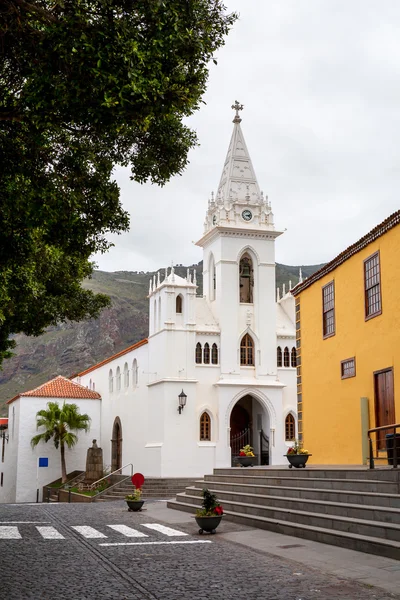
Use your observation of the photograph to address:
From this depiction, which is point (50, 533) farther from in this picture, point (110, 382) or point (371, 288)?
point (110, 382)

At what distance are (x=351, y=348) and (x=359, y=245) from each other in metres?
2.78

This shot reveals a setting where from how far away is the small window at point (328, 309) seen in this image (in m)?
20.3

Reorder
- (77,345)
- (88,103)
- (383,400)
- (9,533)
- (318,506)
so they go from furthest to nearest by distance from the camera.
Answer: (77,345)
(383,400)
(9,533)
(318,506)
(88,103)

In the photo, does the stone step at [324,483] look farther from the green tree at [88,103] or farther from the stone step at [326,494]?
the green tree at [88,103]

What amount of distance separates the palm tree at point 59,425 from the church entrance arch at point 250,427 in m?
10.1

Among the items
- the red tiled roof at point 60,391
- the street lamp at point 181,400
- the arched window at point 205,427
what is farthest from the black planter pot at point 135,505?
the red tiled roof at point 60,391

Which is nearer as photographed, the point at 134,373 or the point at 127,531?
the point at 127,531

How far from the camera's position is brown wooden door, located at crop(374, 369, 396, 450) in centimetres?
1656

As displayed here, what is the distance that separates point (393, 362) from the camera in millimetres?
16422

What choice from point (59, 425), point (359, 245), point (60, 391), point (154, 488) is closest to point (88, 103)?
point (359, 245)

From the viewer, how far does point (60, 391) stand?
44.7 m

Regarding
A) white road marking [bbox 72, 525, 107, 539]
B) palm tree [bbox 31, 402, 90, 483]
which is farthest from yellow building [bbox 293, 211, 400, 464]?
palm tree [bbox 31, 402, 90, 483]

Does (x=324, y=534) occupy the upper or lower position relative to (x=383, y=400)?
lower

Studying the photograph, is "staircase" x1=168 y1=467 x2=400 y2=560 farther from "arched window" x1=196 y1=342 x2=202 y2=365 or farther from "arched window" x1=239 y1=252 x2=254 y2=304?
"arched window" x1=239 y1=252 x2=254 y2=304
